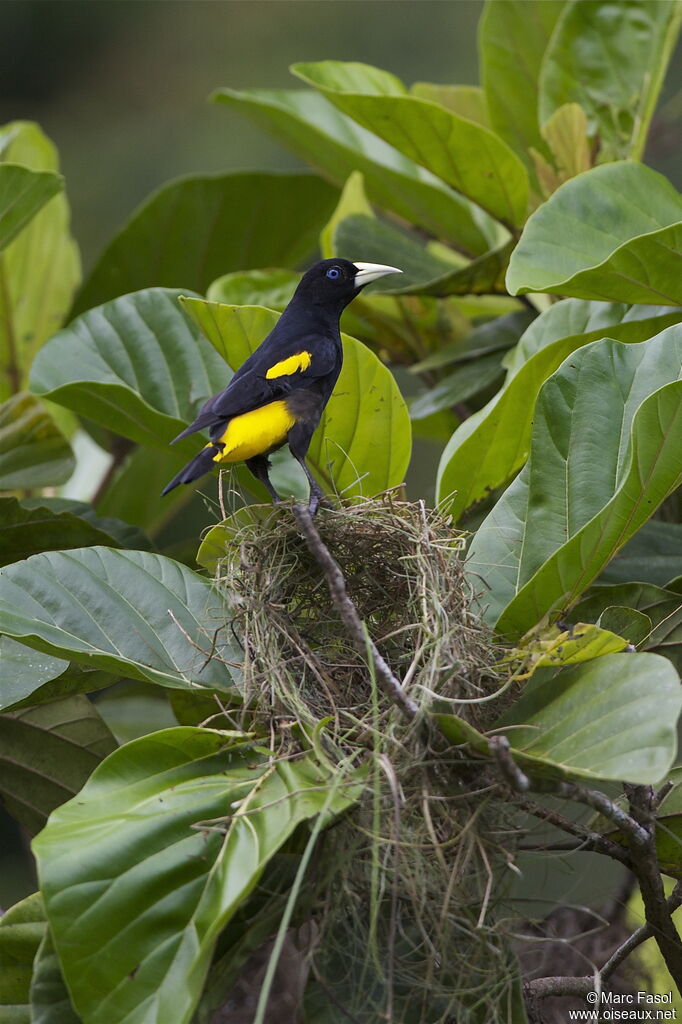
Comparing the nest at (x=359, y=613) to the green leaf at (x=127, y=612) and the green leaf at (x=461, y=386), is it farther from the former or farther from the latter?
the green leaf at (x=461, y=386)

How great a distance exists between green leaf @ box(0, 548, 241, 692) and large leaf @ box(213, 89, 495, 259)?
965mm

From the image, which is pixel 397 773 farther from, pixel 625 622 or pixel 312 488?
pixel 312 488

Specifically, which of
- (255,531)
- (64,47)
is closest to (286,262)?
(255,531)

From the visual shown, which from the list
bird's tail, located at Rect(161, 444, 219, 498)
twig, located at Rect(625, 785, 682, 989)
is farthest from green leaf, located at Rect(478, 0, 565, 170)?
twig, located at Rect(625, 785, 682, 989)

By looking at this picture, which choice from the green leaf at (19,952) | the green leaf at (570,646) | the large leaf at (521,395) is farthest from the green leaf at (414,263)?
the green leaf at (19,952)

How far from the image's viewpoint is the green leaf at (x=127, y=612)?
1.28m

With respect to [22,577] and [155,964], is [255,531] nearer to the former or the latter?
[22,577]

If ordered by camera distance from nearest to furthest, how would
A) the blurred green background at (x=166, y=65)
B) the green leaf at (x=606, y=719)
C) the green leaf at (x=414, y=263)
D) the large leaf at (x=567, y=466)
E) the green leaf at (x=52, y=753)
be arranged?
1. the green leaf at (x=606, y=719)
2. the large leaf at (x=567, y=466)
3. the green leaf at (x=52, y=753)
4. the green leaf at (x=414, y=263)
5. the blurred green background at (x=166, y=65)

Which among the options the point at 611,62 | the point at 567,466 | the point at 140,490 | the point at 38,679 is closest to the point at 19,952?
the point at 38,679

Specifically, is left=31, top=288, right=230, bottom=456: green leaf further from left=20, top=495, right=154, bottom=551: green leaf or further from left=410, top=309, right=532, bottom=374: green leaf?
left=410, top=309, right=532, bottom=374: green leaf

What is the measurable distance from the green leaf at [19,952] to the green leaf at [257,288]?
114 centimetres

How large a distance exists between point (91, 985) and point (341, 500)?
0.70 meters

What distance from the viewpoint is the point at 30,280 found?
7.88 ft

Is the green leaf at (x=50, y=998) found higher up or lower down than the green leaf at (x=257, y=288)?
lower down
